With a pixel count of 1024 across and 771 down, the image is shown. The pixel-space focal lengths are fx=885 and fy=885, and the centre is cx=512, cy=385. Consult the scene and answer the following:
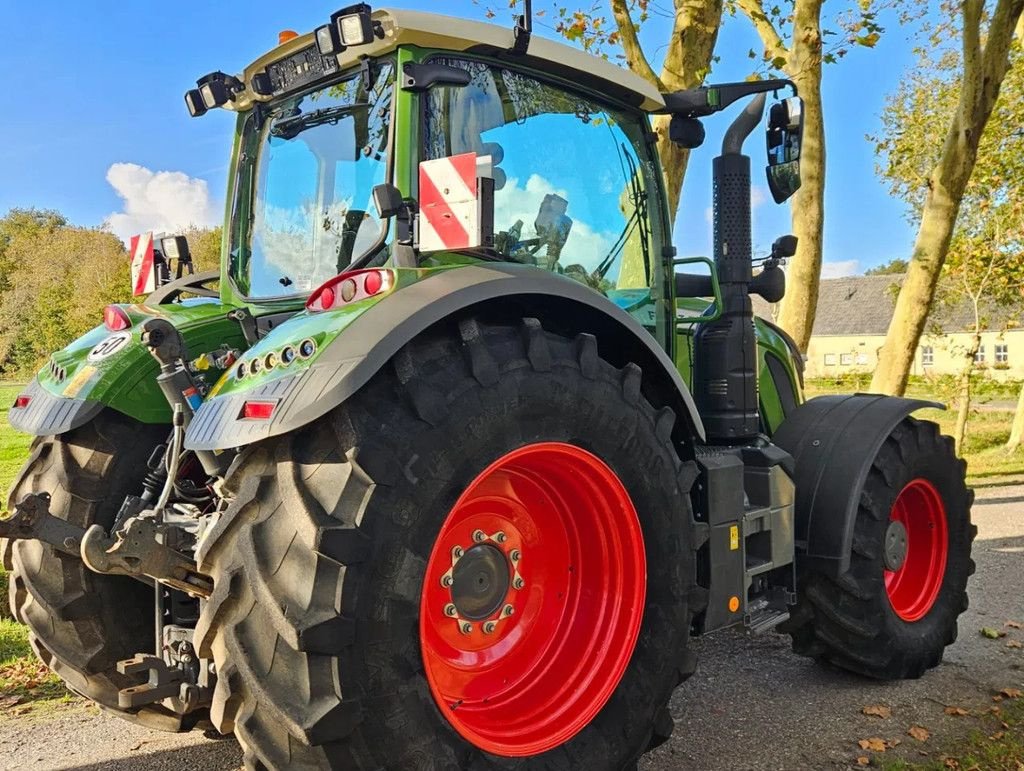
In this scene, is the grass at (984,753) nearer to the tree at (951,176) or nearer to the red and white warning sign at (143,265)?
the red and white warning sign at (143,265)

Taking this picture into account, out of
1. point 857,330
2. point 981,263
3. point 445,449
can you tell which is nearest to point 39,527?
point 445,449

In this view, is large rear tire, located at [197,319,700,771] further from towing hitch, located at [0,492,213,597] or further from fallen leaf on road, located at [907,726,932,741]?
fallen leaf on road, located at [907,726,932,741]

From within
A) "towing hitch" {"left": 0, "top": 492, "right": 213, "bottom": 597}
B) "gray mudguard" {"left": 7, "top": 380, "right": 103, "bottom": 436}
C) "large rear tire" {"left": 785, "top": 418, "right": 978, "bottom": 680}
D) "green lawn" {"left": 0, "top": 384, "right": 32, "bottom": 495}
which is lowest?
"green lawn" {"left": 0, "top": 384, "right": 32, "bottom": 495}

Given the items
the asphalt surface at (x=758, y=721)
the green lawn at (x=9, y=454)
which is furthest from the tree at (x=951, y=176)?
the green lawn at (x=9, y=454)

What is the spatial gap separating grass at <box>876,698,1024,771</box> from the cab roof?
2.88 metres

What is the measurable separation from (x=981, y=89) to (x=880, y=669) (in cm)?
790

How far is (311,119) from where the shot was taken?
351 cm

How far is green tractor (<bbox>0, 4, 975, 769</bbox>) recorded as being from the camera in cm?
223

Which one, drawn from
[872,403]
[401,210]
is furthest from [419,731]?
[872,403]

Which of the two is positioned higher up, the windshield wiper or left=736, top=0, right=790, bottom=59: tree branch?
left=736, top=0, right=790, bottom=59: tree branch

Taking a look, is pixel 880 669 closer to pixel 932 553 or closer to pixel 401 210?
pixel 932 553

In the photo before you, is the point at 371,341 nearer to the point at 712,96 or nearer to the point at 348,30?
the point at 348,30

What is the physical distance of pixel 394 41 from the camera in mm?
2961

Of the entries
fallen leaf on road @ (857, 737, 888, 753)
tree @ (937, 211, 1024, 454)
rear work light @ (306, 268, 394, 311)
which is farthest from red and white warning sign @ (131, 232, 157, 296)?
tree @ (937, 211, 1024, 454)
